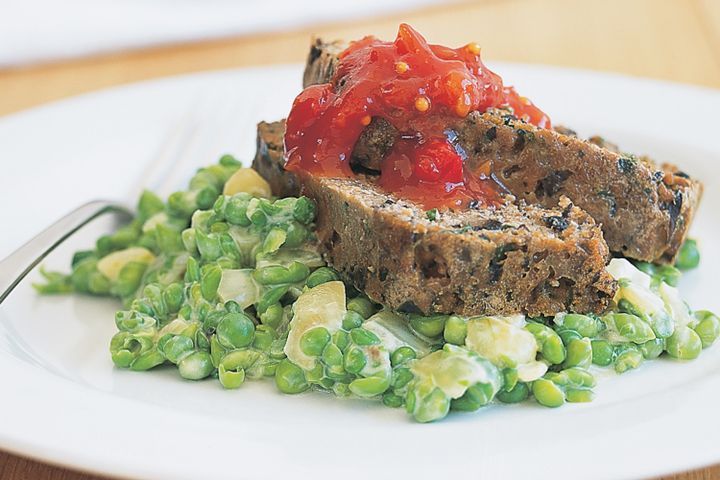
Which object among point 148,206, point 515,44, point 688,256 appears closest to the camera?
point 688,256

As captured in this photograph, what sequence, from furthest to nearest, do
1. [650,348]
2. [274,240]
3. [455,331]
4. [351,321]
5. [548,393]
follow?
[274,240], [650,348], [351,321], [455,331], [548,393]

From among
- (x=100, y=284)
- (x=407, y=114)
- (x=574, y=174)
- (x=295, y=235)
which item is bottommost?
(x=100, y=284)

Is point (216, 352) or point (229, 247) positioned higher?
point (229, 247)

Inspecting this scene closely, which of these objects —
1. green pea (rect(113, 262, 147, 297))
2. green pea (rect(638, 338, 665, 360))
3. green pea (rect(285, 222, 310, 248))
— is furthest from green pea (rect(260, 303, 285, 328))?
green pea (rect(638, 338, 665, 360))

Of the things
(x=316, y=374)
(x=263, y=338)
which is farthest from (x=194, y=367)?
(x=316, y=374)

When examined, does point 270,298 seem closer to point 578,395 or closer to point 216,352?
point 216,352

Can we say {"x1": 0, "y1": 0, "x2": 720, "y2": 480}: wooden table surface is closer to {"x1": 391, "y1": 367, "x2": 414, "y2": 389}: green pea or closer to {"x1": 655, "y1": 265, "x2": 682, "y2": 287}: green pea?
{"x1": 655, "y1": 265, "x2": 682, "y2": 287}: green pea

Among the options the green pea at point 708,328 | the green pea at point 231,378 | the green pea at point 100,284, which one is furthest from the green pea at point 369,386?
the green pea at point 100,284

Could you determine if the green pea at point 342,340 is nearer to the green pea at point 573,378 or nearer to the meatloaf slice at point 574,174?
the green pea at point 573,378
